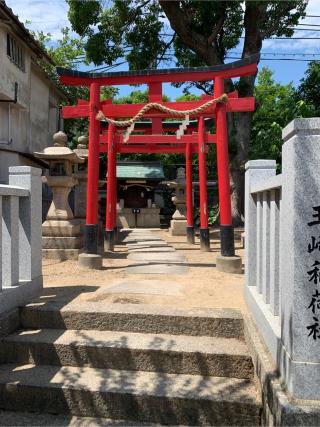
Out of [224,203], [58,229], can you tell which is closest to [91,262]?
[58,229]

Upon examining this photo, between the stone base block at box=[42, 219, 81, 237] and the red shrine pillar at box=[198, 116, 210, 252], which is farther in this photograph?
the red shrine pillar at box=[198, 116, 210, 252]

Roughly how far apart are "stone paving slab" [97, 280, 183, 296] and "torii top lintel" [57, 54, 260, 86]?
3.59 meters

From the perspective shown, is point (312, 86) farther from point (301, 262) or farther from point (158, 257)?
point (301, 262)

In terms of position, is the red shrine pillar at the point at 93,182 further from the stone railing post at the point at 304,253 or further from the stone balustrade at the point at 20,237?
the stone railing post at the point at 304,253

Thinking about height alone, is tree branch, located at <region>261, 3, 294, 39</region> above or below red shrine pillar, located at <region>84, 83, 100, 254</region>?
above

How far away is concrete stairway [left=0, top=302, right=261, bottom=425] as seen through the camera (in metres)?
2.74

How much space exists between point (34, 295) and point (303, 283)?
302 centimetres

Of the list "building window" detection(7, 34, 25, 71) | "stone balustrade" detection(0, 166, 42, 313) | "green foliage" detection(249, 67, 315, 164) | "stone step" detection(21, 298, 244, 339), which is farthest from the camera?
"green foliage" detection(249, 67, 315, 164)

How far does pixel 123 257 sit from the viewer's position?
8141mm

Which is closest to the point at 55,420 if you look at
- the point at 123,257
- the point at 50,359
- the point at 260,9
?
the point at 50,359

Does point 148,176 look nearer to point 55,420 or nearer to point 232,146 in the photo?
point 232,146

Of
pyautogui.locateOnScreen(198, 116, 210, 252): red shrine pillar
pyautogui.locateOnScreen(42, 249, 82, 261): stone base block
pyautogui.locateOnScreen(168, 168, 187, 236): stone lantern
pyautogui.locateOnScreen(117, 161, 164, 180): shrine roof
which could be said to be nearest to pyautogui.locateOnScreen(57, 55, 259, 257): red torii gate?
pyautogui.locateOnScreen(42, 249, 82, 261): stone base block

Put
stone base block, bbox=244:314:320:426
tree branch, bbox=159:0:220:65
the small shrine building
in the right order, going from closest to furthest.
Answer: stone base block, bbox=244:314:320:426 < tree branch, bbox=159:0:220:65 < the small shrine building

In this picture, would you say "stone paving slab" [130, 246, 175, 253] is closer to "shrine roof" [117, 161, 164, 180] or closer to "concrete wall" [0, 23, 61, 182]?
"concrete wall" [0, 23, 61, 182]
